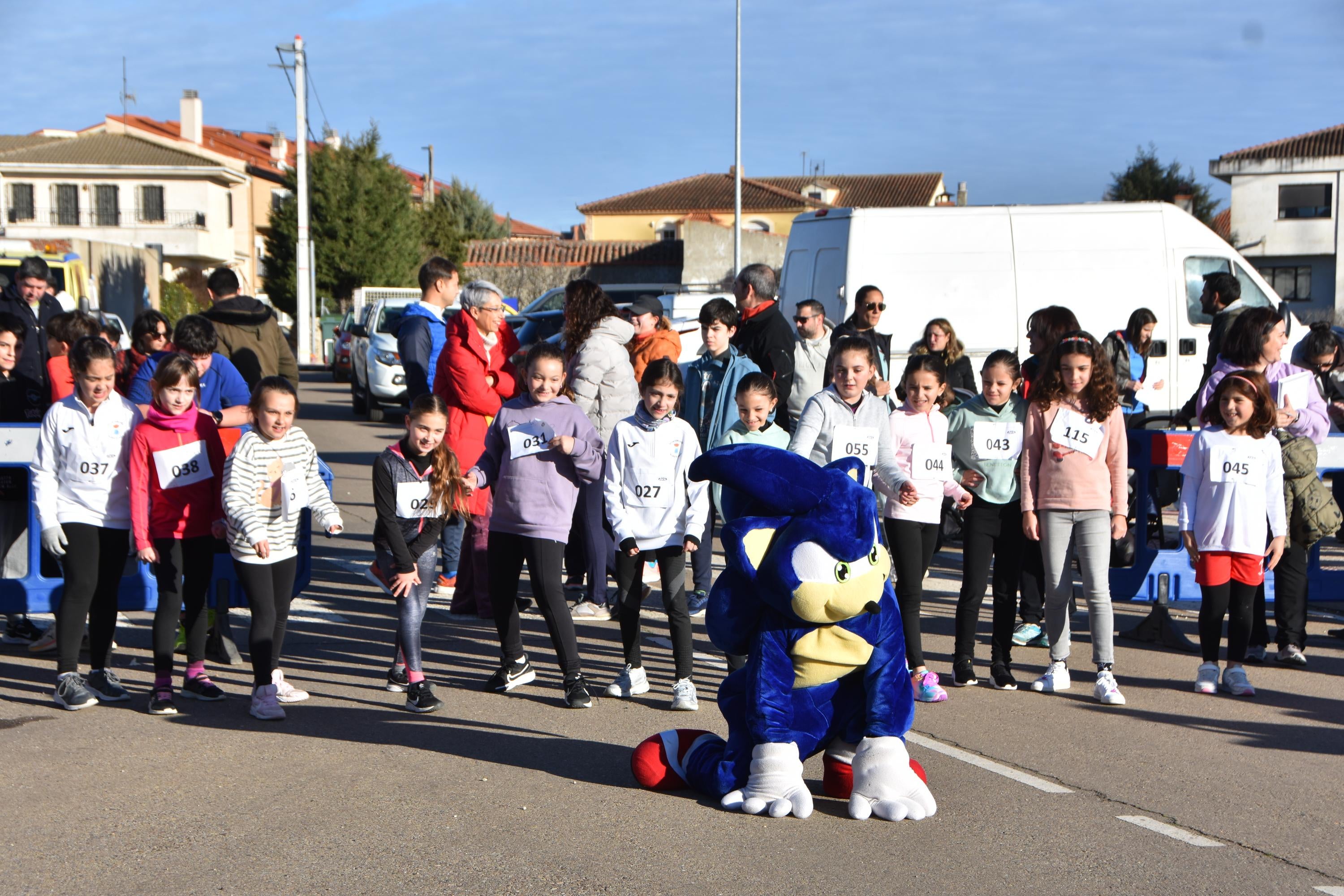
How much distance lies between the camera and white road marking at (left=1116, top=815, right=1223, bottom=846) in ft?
15.3

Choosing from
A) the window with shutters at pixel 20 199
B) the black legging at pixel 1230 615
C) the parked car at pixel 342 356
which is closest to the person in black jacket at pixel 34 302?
the black legging at pixel 1230 615

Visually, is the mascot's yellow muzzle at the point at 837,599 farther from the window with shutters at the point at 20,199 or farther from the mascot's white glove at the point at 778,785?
the window with shutters at the point at 20,199

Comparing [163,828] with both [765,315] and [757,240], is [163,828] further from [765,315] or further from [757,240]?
[757,240]

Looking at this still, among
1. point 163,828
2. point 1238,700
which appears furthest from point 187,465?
point 1238,700

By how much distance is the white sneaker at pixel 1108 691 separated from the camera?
664cm

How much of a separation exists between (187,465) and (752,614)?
299 centimetres

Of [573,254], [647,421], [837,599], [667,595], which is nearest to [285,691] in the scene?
[667,595]

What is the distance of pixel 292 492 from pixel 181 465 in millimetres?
553

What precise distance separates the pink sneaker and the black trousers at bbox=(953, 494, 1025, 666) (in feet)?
1.29

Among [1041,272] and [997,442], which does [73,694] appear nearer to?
[997,442]


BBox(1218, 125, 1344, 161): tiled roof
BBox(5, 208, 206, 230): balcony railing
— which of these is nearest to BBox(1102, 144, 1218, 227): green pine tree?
BBox(1218, 125, 1344, 161): tiled roof

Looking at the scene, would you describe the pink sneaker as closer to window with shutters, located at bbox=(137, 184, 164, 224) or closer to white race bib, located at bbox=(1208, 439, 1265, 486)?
white race bib, located at bbox=(1208, 439, 1265, 486)

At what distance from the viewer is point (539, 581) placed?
6488 millimetres

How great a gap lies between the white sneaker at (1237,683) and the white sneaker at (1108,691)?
63cm
